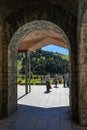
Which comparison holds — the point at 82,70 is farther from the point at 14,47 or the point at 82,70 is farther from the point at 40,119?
the point at 14,47

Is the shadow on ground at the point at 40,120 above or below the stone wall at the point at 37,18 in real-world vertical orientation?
below

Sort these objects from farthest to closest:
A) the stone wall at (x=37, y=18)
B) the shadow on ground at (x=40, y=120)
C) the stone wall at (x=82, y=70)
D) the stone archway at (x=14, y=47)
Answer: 1. the stone archway at (x=14, y=47)
2. the stone wall at (x=37, y=18)
3. the stone wall at (x=82, y=70)
4. the shadow on ground at (x=40, y=120)

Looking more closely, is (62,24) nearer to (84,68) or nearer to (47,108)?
(84,68)

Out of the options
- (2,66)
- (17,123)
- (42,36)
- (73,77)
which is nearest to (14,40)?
(2,66)

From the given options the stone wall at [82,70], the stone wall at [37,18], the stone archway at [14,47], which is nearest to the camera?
the stone wall at [82,70]

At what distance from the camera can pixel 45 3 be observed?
9.91 meters

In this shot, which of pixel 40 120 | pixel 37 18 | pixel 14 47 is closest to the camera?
pixel 40 120

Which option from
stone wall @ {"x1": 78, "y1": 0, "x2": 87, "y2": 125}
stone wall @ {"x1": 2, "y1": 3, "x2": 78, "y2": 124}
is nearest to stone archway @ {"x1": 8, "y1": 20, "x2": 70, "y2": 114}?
stone wall @ {"x1": 2, "y1": 3, "x2": 78, "y2": 124}

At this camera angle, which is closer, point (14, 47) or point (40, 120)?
point (40, 120)

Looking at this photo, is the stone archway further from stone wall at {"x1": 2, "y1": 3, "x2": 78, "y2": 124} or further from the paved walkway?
the paved walkway

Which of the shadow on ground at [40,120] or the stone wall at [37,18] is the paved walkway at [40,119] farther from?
the stone wall at [37,18]

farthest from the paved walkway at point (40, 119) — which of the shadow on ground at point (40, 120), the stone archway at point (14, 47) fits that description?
the stone archway at point (14, 47)

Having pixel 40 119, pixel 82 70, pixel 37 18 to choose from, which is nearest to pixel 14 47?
pixel 37 18

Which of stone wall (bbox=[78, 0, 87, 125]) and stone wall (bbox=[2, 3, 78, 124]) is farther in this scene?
stone wall (bbox=[2, 3, 78, 124])
